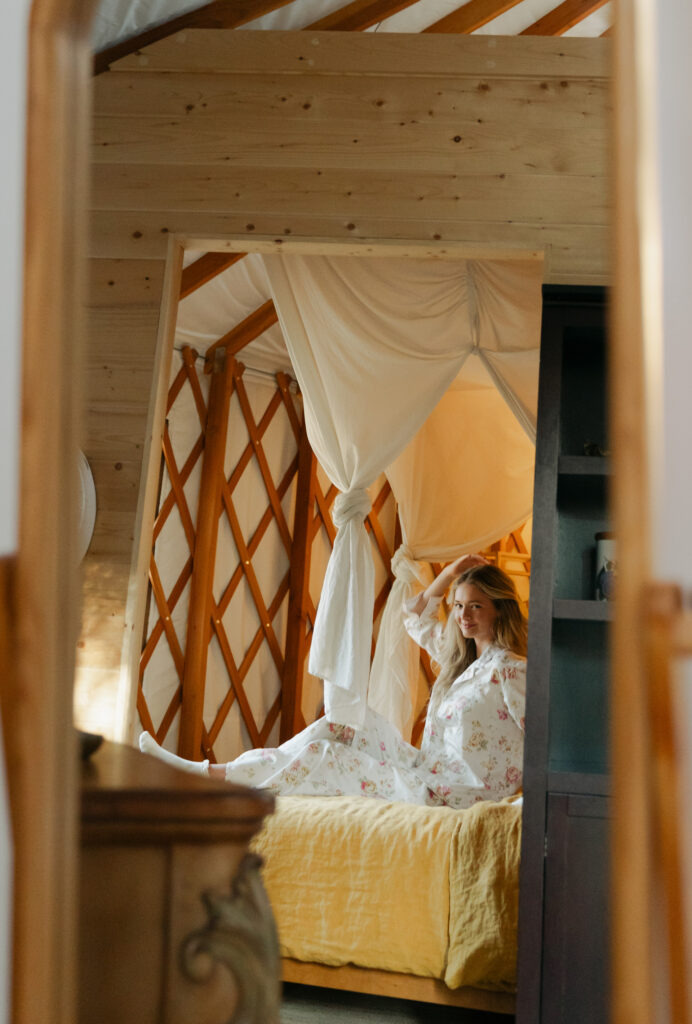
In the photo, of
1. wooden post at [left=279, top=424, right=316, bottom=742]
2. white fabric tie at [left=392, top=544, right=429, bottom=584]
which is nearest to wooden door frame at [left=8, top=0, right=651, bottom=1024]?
white fabric tie at [left=392, top=544, right=429, bottom=584]

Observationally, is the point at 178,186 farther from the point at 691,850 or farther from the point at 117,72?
the point at 691,850

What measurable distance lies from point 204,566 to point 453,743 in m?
1.54

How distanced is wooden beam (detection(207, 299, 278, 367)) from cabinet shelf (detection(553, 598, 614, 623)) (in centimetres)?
217

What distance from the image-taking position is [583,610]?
1.87m

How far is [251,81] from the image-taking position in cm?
223

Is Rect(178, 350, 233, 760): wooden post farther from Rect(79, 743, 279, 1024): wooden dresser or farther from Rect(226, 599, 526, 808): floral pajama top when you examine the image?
Rect(79, 743, 279, 1024): wooden dresser

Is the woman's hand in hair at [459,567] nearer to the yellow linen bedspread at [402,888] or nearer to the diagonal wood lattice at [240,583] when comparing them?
the yellow linen bedspread at [402,888]

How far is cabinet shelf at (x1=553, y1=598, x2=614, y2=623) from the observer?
186 cm

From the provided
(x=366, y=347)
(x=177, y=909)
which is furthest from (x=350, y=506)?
(x=177, y=909)

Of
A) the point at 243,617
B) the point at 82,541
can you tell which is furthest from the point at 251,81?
the point at 243,617

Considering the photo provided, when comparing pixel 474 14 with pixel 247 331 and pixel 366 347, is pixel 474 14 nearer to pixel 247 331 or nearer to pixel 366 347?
pixel 366 347

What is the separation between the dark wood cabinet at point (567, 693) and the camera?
176cm

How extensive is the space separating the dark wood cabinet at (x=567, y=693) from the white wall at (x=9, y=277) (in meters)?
1.04

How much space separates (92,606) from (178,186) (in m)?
0.89
